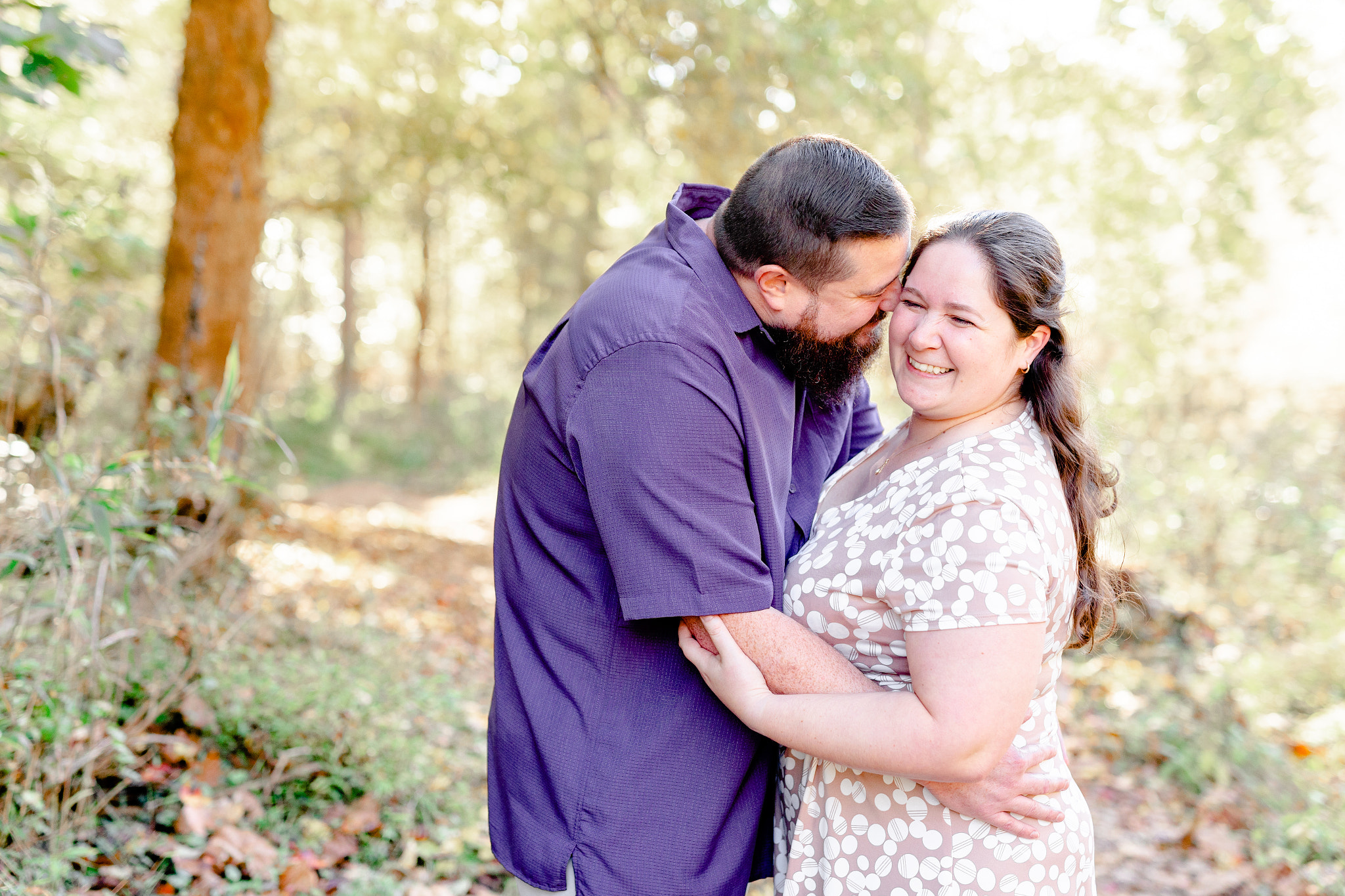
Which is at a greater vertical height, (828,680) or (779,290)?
(779,290)

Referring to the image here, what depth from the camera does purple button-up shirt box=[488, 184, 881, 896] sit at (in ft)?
5.40

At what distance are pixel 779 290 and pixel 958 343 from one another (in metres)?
0.38

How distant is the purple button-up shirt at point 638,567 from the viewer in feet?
5.40

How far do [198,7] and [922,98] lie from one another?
494cm

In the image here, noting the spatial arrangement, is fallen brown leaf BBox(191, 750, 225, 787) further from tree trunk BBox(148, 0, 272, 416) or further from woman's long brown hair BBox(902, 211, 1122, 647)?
woman's long brown hair BBox(902, 211, 1122, 647)

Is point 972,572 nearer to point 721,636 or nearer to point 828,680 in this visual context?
point 828,680

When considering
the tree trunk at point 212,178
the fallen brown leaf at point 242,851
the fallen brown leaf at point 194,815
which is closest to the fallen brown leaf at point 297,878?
the fallen brown leaf at point 242,851

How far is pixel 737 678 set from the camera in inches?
66.9

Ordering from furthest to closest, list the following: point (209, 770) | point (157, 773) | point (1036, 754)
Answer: point (209, 770), point (157, 773), point (1036, 754)

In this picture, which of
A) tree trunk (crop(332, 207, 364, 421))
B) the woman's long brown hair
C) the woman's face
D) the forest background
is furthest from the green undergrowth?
tree trunk (crop(332, 207, 364, 421))

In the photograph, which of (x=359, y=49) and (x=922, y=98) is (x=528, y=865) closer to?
(x=922, y=98)

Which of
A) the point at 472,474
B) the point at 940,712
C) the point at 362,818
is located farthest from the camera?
the point at 472,474

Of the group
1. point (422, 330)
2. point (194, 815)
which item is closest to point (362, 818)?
point (194, 815)

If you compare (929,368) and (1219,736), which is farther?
(1219,736)
